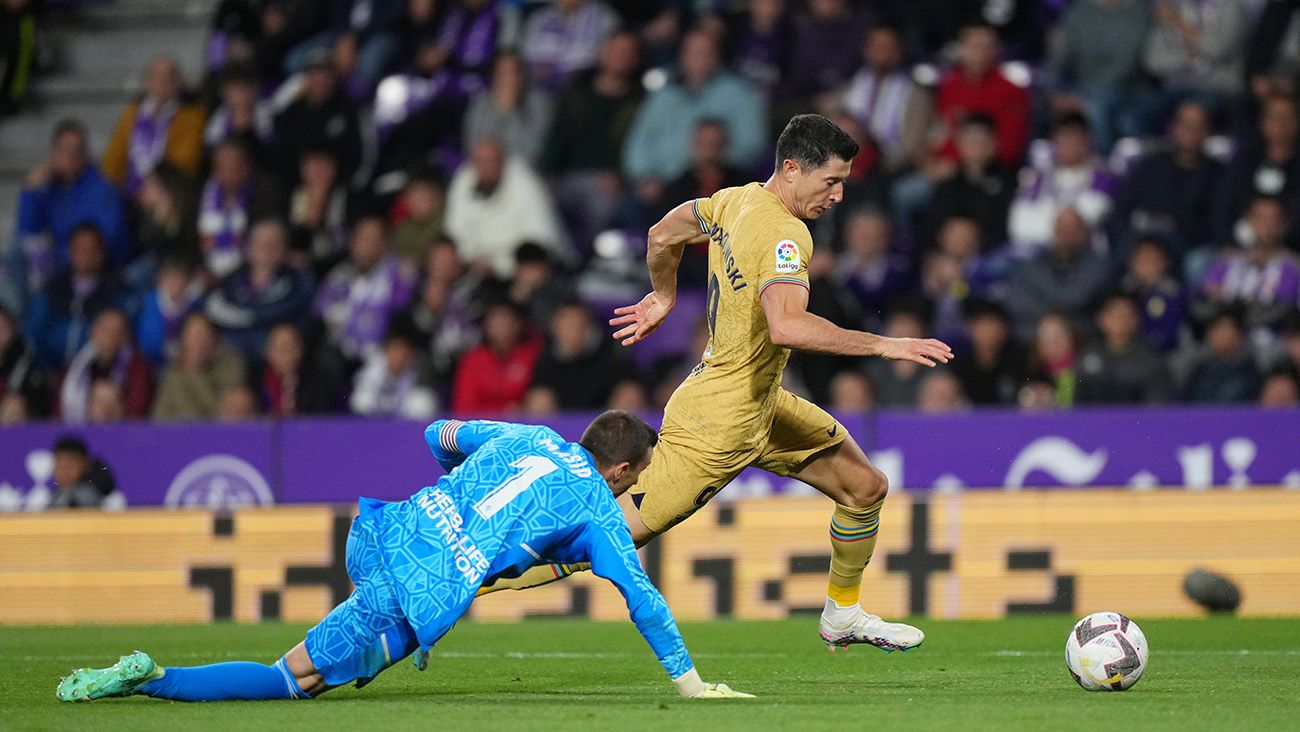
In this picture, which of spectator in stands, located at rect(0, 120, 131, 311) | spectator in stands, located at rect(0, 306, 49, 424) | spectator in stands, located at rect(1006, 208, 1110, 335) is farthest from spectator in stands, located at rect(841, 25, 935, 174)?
spectator in stands, located at rect(0, 306, 49, 424)

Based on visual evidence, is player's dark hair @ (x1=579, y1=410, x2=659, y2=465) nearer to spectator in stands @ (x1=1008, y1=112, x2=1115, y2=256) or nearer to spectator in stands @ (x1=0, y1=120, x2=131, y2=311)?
spectator in stands @ (x1=1008, y1=112, x2=1115, y2=256)

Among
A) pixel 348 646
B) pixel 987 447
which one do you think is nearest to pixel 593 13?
pixel 987 447

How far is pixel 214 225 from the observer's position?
55.9 feet

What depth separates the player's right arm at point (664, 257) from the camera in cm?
855

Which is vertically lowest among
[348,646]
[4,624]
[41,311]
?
[4,624]

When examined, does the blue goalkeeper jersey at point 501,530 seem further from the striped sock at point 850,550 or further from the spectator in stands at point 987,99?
the spectator in stands at point 987,99

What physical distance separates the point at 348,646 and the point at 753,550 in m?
5.66

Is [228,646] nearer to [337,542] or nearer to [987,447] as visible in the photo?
[337,542]

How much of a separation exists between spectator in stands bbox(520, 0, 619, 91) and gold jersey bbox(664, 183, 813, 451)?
29.9ft

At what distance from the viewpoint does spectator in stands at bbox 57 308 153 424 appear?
15.8m

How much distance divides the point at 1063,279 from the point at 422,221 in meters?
5.35

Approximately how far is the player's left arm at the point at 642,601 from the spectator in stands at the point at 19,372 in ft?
33.8

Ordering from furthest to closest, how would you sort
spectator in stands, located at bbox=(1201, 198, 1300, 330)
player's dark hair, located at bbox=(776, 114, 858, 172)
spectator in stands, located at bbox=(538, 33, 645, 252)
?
spectator in stands, located at bbox=(538, 33, 645, 252)
spectator in stands, located at bbox=(1201, 198, 1300, 330)
player's dark hair, located at bbox=(776, 114, 858, 172)

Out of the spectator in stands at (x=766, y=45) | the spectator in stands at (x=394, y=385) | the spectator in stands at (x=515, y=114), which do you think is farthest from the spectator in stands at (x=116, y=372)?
the spectator in stands at (x=766, y=45)
